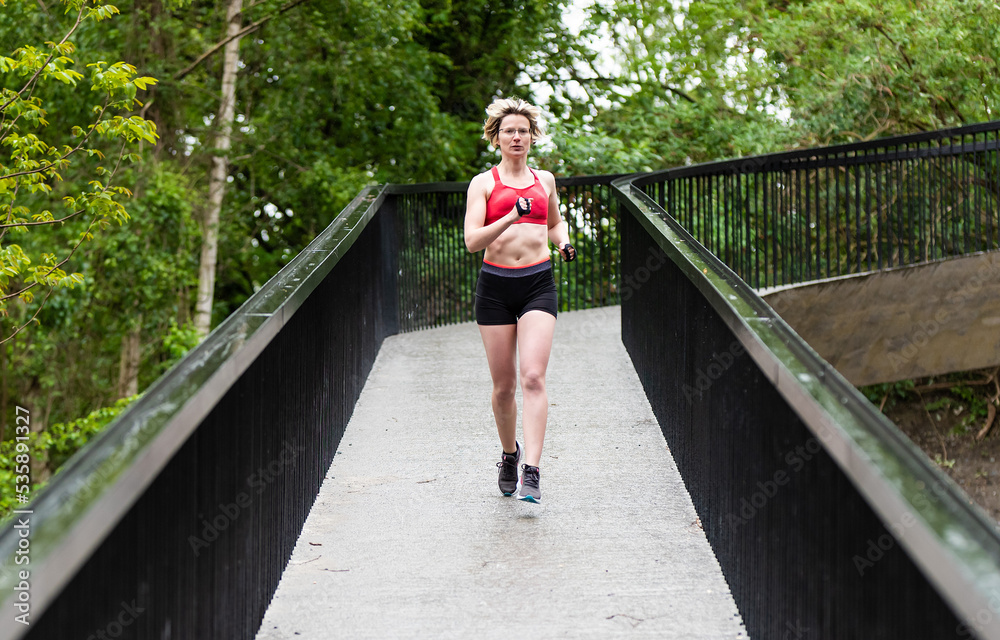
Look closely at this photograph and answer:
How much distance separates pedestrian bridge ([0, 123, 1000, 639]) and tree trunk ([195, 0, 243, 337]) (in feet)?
39.2

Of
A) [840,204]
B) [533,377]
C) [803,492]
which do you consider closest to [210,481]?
[803,492]

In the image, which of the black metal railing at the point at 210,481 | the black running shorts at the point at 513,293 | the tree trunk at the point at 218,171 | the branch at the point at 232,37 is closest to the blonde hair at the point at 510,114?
the black running shorts at the point at 513,293

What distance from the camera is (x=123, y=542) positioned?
2.31 metres

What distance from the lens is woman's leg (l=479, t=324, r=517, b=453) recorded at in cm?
514

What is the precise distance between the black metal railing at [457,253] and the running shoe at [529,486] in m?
5.01

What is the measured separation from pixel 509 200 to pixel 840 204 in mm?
7939

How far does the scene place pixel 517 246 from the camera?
16.7 ft

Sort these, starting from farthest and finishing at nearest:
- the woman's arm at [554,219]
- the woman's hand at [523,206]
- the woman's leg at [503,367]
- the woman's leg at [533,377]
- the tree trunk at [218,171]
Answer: the tree trunk at [218,171], the woman's arm at [554,219], the woman's leg at [503,367], the woman's leg at [533,377], the woman's hand at [523,206]

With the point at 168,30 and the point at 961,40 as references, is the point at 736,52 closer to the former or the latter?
the point at 961,40

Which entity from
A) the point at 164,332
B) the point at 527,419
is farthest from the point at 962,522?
the point at 164,332

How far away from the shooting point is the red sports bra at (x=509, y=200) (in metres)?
5.05

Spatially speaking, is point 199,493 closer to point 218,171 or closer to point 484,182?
point 484,182

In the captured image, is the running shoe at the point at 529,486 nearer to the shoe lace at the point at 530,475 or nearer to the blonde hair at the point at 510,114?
the shoe lace at the point at 530,475

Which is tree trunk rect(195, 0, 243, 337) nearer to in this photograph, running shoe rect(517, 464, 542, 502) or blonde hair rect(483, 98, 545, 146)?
blonde hair rect(483, 98, 545, 146)
